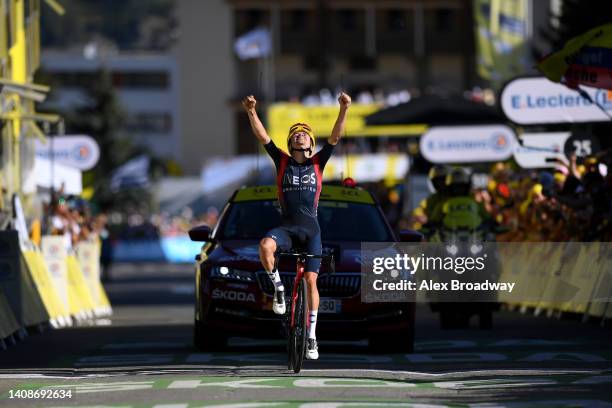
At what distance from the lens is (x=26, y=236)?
78.6ft

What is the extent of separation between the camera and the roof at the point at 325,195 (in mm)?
18484

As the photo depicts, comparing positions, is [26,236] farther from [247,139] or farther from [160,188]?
[247,139]

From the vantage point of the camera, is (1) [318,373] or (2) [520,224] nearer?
(1) [318,373]

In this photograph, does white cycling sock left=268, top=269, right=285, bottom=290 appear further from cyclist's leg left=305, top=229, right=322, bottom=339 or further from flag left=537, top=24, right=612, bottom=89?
flag left=537, top=24, right=612, bottom=89

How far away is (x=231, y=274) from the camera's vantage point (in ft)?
55.5

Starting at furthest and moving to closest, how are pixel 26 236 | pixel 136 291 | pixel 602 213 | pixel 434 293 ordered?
pixel 136 291 < pixel 26 236 < pixel 602 213 < pixel 434 293

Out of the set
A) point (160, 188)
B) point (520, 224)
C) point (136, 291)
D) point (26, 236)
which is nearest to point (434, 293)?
point (26, 236)

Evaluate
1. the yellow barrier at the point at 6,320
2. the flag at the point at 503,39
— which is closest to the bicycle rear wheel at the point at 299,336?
the yellow barrier at the point at 6,320

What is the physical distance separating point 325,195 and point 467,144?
58.7 ft

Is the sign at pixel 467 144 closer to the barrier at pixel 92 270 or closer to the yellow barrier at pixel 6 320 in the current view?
the barrier at pixel 92 270

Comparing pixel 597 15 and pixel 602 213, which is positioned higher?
pixel 597 15

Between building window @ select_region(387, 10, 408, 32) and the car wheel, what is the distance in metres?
92.4

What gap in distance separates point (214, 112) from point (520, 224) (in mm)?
86347

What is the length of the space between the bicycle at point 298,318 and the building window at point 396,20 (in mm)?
95121
